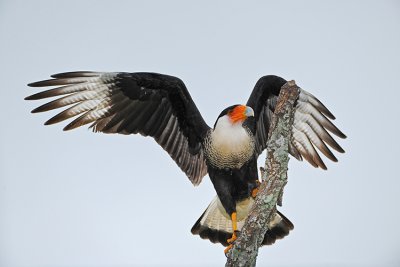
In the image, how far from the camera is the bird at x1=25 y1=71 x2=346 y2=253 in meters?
4.88

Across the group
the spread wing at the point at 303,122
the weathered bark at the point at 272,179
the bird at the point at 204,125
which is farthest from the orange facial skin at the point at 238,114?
the weathered bark at the point at 272,179

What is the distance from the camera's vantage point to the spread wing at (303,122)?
17.4 feet

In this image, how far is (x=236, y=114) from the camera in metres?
4.64

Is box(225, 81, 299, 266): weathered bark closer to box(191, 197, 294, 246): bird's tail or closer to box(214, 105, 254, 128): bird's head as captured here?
box(214, 105, 254, 128): bird's head

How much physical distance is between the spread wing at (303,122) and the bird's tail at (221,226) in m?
0.78

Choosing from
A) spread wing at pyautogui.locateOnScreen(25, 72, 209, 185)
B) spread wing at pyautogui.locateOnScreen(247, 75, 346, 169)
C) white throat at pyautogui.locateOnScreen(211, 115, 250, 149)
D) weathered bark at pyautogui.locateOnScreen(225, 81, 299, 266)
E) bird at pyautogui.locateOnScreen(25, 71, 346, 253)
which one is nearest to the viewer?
Result: weathered bark at pyautogui.locateOnScreen(225, 81, 299, 266)

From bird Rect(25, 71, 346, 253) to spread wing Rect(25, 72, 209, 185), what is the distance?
0.03 feet

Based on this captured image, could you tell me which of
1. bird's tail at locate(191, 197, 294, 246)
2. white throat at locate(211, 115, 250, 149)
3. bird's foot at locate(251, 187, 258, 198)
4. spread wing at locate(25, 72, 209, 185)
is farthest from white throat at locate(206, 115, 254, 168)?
bird's tail at locate(191, 197, 294, 246)

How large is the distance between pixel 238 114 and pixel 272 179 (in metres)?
1.19

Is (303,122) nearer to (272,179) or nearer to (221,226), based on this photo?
(221,226)

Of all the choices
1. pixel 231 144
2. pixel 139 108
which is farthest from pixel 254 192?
pixel 139 108

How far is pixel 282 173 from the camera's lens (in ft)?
11.7

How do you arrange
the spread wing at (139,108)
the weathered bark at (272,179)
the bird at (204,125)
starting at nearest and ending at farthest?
the weathered bark at (272,179) < the bird at (204,125) < the spread wing at (139,108)

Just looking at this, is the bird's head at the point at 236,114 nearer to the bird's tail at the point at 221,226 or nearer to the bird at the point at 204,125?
the bird at the point at 204,125
